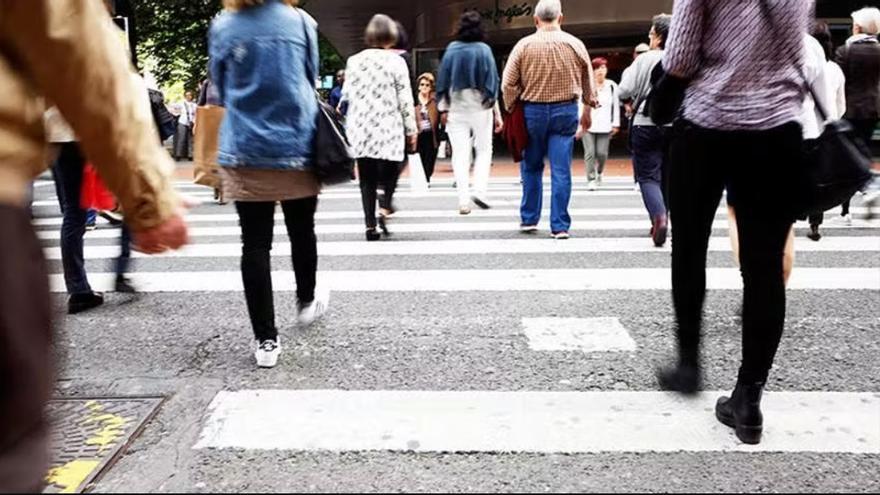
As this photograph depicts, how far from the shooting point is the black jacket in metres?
7.95

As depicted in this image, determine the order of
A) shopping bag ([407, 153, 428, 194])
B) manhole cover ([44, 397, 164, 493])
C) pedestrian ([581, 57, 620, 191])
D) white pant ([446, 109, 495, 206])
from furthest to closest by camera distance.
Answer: pedestrian ([581, 57, 620, 191]), shopping bag ([407, 153, 428, 194]), white pant ([446, 109, 495, 206]), manhole cover ([44, 397, 164, 493])

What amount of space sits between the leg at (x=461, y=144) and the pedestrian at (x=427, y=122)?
2673 mm

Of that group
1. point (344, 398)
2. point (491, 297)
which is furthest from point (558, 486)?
point (491, 297)

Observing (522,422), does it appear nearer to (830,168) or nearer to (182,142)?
(830,168)

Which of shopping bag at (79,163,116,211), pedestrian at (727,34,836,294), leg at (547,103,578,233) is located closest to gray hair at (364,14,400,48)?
leg at (547,103,578,233)

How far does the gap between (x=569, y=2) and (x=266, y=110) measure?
22.9m

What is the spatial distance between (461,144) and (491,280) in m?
3.72

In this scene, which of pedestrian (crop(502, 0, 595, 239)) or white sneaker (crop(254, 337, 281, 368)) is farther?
pedestrian (crop(502, 0, 595, 239))

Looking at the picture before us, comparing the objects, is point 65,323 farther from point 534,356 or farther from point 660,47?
point 660,47

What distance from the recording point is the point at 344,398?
11.5 ft

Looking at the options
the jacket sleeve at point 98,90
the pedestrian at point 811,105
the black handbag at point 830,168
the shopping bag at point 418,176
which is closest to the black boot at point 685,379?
the pedestrian at point 811,105

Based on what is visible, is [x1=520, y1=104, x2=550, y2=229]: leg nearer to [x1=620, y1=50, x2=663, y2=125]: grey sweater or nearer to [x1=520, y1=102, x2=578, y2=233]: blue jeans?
[x1=520, y1=102, x2=578, y2=233]: blue jeans

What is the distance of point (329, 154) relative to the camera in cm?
404

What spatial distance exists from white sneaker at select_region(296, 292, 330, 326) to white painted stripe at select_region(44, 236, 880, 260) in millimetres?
2085
